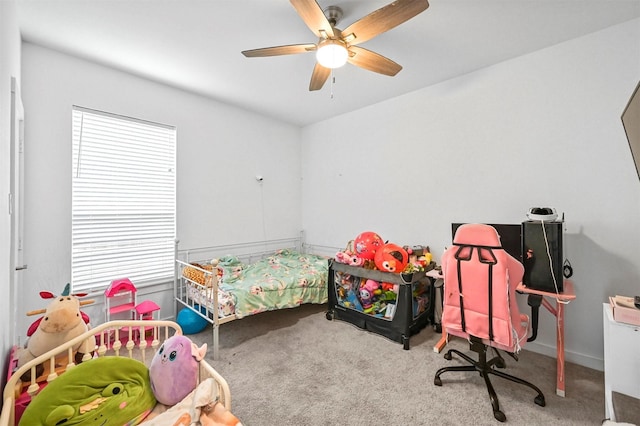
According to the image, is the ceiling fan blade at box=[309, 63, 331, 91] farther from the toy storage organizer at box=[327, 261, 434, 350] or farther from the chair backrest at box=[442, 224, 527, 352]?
the toy storage organizer at box=[327, 261, 434, 350]

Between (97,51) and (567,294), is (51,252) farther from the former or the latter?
(567,294)

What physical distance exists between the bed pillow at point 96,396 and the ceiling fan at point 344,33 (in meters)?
2.05

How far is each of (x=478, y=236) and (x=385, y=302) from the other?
137 centimetres

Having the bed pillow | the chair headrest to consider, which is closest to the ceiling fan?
the chair headrest

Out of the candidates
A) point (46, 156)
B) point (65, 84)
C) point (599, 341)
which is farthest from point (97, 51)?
point (599, 341)

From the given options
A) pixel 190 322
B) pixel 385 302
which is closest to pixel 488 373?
pixel 385 302

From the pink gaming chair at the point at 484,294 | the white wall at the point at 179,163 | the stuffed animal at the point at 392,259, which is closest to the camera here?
the pink gaming chair at the point at 484,294

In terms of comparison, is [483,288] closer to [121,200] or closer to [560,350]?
[560,350]

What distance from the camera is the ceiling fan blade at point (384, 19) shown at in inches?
58.7

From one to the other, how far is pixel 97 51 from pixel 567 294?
4315mm

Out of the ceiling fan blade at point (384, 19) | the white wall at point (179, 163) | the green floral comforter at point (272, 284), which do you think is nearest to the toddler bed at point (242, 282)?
the green floral comforter at point (272, 284)

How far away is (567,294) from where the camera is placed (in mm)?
1918

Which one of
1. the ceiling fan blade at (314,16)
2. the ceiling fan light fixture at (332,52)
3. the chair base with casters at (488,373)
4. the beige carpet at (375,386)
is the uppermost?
the ceiling fan blade at (314,16)

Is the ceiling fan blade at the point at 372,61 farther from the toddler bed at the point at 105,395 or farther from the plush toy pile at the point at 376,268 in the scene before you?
the toddler bed at the point at 105,395
